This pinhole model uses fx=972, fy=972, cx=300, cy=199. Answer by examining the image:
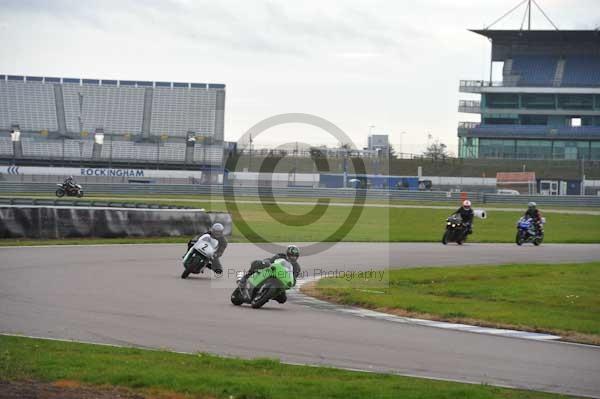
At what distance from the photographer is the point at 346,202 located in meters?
63.4

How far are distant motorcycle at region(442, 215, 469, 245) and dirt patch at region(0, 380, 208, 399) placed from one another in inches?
1013

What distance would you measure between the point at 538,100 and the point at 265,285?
85.8m

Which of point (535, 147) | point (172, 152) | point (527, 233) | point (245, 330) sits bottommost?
point (245, 330)

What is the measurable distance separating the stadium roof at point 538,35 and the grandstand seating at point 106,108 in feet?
115

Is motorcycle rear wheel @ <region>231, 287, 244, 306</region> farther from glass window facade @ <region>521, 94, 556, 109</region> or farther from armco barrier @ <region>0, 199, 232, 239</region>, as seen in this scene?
glass window facade @ <region>521, 94, 556, 109</region>

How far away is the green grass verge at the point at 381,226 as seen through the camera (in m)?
35.2

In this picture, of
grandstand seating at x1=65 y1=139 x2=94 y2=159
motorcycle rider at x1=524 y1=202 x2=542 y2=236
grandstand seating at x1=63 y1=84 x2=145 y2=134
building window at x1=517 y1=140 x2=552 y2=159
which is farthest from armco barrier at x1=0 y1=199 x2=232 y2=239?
building window at x1=517 y1=140 x2=552 y2=159

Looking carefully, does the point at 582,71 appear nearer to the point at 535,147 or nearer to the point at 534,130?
the point at 534,130

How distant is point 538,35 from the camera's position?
98.4 m

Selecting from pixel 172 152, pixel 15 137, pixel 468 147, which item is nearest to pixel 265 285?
pixel 15 137

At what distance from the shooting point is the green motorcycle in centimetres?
1530

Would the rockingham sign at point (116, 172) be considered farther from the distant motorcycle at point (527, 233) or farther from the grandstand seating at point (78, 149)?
the distant motorcycle at point (527, 233)

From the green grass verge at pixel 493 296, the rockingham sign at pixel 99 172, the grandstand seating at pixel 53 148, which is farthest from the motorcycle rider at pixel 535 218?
the grandstand seating at pixel 53 148

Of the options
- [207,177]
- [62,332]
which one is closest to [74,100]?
[207,177]
